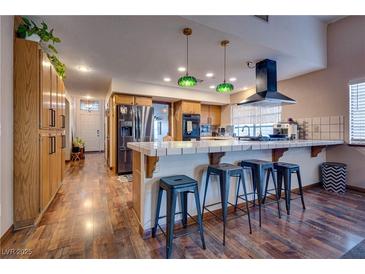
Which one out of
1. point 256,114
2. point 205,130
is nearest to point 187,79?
point 256,114

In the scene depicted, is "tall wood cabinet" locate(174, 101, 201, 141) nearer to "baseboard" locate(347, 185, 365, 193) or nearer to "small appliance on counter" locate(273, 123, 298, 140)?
"small appliance on counter" locate(273, 123, 298, 140)

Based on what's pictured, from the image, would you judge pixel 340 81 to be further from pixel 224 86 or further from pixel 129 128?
pixel 129 128

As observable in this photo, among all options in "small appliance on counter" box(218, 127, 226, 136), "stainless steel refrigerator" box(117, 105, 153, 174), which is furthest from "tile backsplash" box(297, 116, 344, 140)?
"stainless steel refrigerator" box(117, 105, 153, 174)

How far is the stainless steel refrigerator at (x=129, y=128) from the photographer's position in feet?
14.9

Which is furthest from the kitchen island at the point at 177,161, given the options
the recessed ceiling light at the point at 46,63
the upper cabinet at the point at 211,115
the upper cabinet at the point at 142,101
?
the upper cabinet at the point at 211,115

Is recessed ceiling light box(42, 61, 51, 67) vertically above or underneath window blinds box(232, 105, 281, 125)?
above

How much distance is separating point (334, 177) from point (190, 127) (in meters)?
3.51

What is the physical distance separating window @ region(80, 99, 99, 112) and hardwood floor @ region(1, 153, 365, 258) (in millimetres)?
6545

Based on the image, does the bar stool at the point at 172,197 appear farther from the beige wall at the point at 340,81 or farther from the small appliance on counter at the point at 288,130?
the beige wall at the point at 340,81

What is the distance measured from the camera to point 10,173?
1868 mm

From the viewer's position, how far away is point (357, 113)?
3.28 meters

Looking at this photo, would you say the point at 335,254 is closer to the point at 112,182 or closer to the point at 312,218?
the point at 312,218

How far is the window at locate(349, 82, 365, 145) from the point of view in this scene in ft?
10.5
